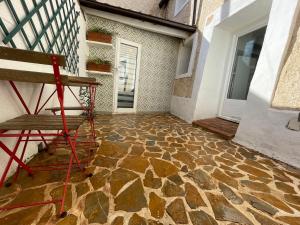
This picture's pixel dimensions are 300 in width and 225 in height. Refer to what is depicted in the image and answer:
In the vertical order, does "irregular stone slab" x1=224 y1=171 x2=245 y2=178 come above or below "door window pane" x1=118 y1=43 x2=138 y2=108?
below

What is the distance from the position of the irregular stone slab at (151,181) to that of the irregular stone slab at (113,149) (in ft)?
1.67

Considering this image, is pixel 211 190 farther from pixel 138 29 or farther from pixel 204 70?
pixel 138 29

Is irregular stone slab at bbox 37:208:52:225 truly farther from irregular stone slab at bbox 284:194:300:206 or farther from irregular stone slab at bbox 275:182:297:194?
irregular stone slab at bbox 275:182:297:194

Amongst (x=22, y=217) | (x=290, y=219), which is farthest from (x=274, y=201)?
(x=22, y=217)

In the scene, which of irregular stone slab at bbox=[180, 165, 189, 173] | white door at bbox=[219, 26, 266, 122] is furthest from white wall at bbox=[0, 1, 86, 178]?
white door at bbox=[219, 26, 266, 122]

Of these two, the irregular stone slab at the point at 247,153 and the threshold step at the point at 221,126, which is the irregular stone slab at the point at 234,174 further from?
the threshold step at the point at 221,126

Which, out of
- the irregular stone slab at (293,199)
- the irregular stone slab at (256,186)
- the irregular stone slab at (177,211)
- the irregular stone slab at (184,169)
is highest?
the irregular stone slab at (293,199)

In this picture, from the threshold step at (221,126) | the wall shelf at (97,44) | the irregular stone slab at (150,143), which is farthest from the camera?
the wall shelf at (97,44)

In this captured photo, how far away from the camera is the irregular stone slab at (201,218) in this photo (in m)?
0.97

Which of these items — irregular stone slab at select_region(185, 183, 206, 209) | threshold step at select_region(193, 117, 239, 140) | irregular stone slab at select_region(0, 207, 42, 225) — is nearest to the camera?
irregular stone slab at select_region(0, 207, 42, 225)

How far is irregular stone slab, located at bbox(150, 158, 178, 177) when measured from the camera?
1511 mm

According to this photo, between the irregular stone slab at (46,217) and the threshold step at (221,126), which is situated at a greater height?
the threshold step at (221,126)

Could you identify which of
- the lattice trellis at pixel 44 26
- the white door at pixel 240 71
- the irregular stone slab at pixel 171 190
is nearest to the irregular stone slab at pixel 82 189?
the irregular stone slab at pixel 171 190

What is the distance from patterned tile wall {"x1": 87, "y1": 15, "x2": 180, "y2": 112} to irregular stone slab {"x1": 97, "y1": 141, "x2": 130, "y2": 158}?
92.5 inches
